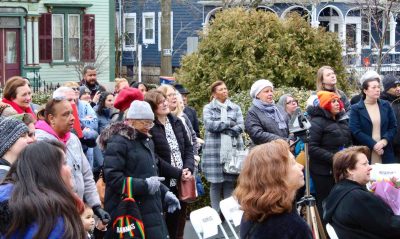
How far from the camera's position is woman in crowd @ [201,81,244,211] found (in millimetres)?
11227

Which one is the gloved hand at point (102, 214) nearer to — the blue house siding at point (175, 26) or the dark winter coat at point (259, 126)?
the dark winter coat at point (259, 126)

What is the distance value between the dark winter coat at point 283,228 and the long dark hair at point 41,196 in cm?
117

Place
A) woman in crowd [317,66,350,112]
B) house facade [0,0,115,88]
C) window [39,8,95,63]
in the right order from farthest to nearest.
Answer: window [39,8,95,63]
house facade [0,0,115,88]
woman in crowd [317,66,350,112]

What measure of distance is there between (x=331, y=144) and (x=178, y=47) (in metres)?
31.8

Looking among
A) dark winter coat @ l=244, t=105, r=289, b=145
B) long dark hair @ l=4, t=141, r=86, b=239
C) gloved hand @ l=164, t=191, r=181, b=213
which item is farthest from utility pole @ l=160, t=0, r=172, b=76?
long dark hair @ l=4, t=141, r=86, b=239

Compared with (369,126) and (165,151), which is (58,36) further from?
(165,151)

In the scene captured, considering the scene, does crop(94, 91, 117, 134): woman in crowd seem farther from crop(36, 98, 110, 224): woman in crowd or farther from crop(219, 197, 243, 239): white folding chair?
crop(36, 98, 110, 224): woman in crowd

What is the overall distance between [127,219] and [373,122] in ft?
14.1

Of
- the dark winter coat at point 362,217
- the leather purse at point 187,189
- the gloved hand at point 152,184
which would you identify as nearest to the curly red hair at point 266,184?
the dark winter coat at point 362,217

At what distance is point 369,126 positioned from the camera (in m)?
11.1

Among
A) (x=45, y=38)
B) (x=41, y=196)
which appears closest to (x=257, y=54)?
(x=41, y=196)

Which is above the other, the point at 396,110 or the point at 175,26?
the point at 175,26

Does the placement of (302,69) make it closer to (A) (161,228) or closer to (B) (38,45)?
(A) (161,228)

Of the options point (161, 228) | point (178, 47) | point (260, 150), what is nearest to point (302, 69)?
point (161, 228)
